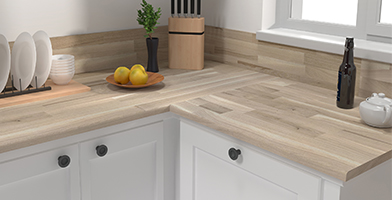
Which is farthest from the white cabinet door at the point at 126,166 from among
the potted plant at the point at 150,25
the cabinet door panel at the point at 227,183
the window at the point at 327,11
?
the window at the point at 327,11

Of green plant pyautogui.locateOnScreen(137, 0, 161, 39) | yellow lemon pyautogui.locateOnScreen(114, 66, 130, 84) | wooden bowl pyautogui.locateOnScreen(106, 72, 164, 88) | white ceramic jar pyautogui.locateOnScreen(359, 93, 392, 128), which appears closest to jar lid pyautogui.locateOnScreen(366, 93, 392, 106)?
white ceramic jar pyautogui.locateOnScreen(359, 93, 392, 128)

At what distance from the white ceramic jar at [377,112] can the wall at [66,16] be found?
4.40 ft

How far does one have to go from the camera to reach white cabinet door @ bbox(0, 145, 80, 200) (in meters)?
1.40

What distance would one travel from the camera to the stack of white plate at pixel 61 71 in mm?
1899

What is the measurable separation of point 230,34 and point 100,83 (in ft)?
2.56

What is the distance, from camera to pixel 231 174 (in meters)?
1.56

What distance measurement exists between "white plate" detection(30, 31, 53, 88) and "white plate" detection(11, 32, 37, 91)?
0.15ft

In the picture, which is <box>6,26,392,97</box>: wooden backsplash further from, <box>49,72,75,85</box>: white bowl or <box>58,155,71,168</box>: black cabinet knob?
<box>58,155,71,168</box>: black cabinet knob

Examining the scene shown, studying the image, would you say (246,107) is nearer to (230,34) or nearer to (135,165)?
(135,165)

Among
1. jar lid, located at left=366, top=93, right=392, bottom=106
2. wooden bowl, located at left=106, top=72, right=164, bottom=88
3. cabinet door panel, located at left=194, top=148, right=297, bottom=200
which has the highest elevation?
jar lid, located at left=366, top=93, right=392, bottom=106

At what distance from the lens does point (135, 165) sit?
5.60ft

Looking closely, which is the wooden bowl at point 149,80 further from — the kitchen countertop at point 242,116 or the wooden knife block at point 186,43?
the wooden knife block at point 186,43

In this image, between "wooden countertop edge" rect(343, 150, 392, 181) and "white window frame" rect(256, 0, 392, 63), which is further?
"white window frame" rect(256, 0, 392, 63)

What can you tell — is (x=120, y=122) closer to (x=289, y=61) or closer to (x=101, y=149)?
(x=101, y=149)
